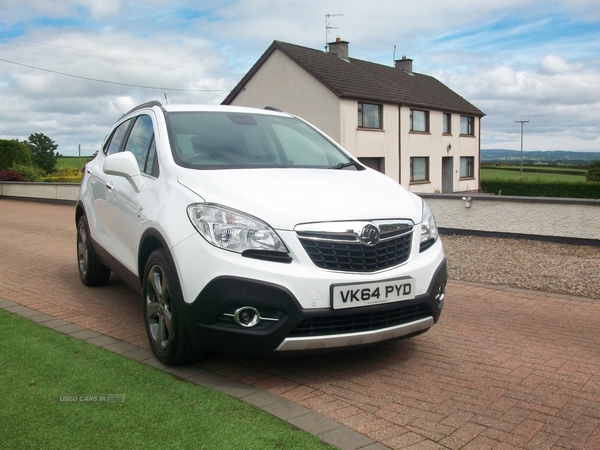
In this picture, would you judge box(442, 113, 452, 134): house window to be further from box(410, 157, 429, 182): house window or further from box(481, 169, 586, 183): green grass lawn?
box(481, 169, 586, 183): green grass lawn

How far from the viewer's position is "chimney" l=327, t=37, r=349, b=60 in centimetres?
3712

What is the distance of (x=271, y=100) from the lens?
111ft

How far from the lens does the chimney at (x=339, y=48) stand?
37125 millimetres

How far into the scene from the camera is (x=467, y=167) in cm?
4497

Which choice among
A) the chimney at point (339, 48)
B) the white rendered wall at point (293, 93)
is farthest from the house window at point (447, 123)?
the white rendered wall at point (293, 93)

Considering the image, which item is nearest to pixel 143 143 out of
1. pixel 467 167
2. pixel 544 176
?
pixel 467 167

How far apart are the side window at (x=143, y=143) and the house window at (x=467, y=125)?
132ft

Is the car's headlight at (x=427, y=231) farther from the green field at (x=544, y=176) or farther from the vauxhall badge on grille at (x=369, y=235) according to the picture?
the green field at (x=544, y=176)

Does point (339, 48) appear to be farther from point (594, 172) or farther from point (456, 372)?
point (456, 372)

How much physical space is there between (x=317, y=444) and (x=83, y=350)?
226 cm

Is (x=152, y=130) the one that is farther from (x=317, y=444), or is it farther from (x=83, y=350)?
(x=317, y=444)

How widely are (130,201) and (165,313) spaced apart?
1.19 meters

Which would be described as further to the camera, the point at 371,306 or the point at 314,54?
the point at 314,54

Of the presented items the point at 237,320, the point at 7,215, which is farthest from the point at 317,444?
the point at 7,215
